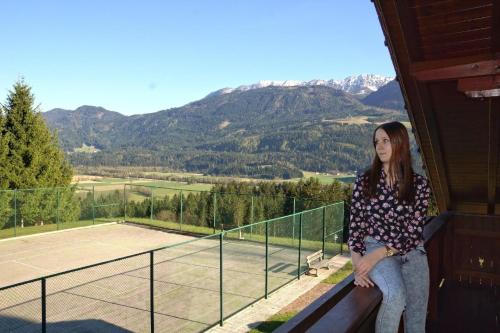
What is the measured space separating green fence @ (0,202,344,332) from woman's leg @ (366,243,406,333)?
14.3ft

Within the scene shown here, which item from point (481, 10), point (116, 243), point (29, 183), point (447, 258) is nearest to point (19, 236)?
point (116, 243)

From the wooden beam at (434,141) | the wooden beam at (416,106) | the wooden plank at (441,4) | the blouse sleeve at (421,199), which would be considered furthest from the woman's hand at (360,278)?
the wooden beam at (434,141)

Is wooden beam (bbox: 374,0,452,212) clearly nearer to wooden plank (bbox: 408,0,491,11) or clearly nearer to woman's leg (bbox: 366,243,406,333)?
wooden plank (bbox: 408,0,491,11)

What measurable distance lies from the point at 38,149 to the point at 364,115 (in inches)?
6580

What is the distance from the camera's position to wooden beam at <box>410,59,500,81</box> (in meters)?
3.58

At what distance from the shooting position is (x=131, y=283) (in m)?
10.1

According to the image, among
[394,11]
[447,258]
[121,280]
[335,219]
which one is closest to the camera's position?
[394,11]

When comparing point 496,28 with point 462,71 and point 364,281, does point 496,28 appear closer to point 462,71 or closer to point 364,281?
point 462,71

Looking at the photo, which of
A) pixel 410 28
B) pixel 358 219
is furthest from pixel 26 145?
pixel 358 219

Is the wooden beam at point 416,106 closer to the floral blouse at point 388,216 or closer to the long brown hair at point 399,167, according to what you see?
the long brown hair at point 399,167

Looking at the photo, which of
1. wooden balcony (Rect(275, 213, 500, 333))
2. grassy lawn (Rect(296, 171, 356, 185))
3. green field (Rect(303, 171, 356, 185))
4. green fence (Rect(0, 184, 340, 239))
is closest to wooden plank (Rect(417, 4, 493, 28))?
wooden balcony (Rect(275, 213, 500, 333))

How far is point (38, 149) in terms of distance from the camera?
74.7 ft

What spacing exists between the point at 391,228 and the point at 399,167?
0.99ft

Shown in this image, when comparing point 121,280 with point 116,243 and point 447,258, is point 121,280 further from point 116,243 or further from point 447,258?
point 447,258
